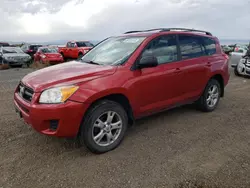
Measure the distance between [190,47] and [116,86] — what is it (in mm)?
2030

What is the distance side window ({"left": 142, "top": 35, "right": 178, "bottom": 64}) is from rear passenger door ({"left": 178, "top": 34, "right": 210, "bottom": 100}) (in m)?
0.20

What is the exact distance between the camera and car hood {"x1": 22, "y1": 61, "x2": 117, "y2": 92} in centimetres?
292

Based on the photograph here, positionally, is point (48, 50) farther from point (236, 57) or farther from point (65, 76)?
point (65, 76)

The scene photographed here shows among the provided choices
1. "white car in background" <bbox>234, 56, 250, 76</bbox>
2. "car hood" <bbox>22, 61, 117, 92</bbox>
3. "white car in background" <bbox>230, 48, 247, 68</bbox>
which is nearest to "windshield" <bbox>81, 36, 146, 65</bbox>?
"car hood" <bbox>22, 61, 117, 92</bbox>

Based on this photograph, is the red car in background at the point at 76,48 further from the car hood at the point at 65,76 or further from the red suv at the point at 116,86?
the car hood at the point at 65,76

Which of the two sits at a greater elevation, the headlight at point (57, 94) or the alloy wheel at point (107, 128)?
the headlight at point (57, 94)

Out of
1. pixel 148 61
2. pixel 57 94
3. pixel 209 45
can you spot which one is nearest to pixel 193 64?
pixel 209 45

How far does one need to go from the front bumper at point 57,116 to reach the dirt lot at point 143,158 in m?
0.46

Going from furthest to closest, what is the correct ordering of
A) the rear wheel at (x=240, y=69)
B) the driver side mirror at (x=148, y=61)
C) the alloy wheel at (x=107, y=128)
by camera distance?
the rear wheel at (x=240, y=69)
the driver side mirror at (x=148, y=61)
the alloy wheel at (x=107, y=128)

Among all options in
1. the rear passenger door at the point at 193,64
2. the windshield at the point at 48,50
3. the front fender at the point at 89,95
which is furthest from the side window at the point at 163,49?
the windshield at the point at 48,50

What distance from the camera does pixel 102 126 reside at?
10.4 feet

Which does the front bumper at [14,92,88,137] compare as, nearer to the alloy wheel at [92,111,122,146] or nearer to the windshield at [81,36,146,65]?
the alloy wheel at [92,111,122,146]

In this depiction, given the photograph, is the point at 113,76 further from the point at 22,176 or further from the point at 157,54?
the point at 22,176

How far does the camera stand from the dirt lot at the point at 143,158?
2.62 meters
